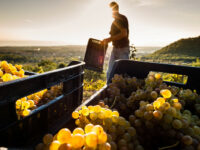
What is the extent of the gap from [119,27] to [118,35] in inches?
7.1

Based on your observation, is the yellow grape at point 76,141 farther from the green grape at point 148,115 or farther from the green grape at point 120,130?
the green grape at point 148,115

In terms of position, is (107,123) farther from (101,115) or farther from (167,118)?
(167,118)

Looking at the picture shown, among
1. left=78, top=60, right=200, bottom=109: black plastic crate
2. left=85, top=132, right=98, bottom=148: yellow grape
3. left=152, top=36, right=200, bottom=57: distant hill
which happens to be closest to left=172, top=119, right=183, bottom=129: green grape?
left=85, top=132, right=98, bottom=148: yellow grape

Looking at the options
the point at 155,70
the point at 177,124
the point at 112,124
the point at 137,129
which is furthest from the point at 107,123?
the point at 155,70

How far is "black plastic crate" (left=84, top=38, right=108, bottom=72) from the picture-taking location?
4.31 m

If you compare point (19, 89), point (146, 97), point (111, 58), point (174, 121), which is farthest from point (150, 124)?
point (111, 58)

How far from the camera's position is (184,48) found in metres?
32.3

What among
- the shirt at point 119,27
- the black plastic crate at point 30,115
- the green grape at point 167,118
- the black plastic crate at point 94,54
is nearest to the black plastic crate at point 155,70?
the black plastic crate at point 30,115

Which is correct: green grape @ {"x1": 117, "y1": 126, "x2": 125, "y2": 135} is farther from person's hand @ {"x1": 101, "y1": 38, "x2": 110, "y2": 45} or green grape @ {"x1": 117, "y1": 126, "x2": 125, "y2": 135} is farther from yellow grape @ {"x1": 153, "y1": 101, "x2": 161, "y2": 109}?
person's hand @ {"x1": 101, "y1": 38, "x2": 110, "y2": 45}

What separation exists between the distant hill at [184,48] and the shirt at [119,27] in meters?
30.9

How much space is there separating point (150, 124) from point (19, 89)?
65cm

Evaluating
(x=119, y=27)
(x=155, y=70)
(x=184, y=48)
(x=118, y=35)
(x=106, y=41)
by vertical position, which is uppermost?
(x=119, y=27)

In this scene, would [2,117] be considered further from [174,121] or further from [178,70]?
[178,70]

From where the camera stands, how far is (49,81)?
114cm
